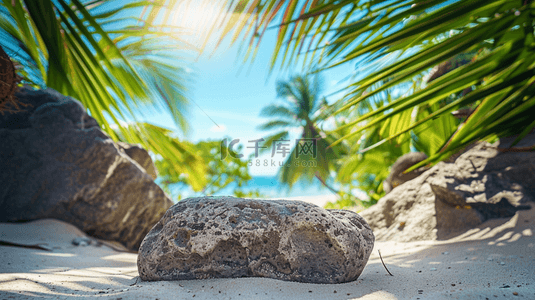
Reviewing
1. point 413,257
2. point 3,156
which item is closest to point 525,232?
point 413,257

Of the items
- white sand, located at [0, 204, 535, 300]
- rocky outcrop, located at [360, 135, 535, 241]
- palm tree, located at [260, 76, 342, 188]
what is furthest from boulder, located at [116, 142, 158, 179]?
palm tree, located at [260, 76, 342, 188]

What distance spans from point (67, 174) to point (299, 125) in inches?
505

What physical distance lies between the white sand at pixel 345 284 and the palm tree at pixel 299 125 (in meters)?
11.0

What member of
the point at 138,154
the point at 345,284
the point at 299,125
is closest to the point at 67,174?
the point at 138,154

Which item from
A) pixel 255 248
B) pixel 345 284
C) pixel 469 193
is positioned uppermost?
pixel 469 193

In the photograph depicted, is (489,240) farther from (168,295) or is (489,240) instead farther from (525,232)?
(168,295)

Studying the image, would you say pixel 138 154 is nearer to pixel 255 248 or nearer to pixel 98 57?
pixel 98 57

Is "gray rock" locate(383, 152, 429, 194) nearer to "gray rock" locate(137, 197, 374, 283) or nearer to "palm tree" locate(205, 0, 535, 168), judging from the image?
"gray rock" locate(137, 197, 374, 283)

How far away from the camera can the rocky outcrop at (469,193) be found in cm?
276

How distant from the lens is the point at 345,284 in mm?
1604

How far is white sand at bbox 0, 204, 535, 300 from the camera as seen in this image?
1.36 metres

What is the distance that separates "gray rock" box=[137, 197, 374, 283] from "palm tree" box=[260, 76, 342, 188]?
39.6 ft

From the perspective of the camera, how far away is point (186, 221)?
1.69m

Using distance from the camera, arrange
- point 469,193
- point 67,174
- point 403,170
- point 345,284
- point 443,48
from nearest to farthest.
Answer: point 443,48, point 345,284, point 469,193, point 67,174, point 403,170
